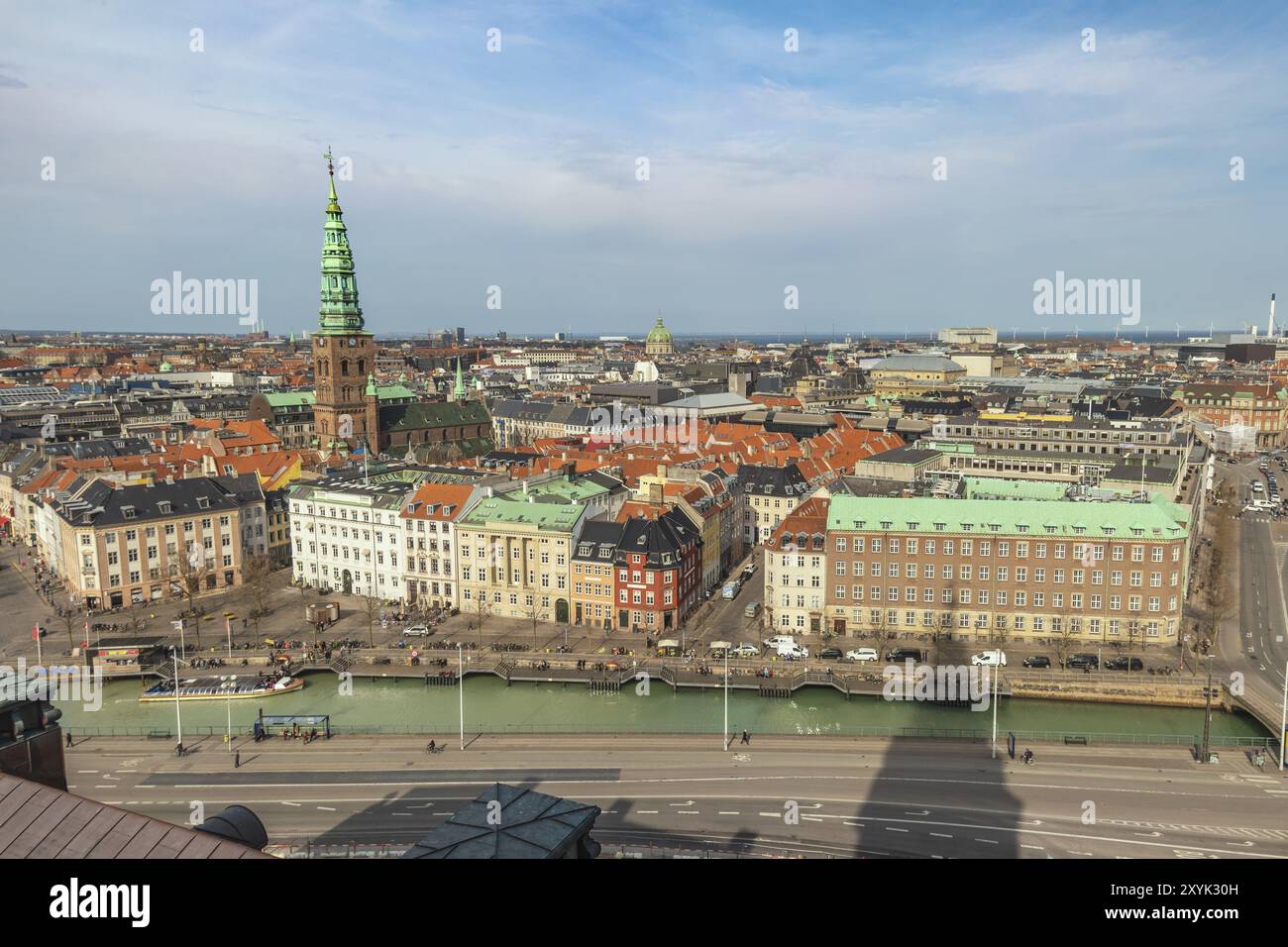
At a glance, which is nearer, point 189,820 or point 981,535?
point 189,820

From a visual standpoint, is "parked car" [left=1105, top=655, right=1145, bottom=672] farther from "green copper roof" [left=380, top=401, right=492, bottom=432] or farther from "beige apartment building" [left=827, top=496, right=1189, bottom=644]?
"green copper roof" [left=380, top=401, right=492, bottom=432]

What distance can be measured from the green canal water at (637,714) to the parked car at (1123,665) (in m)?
2.93

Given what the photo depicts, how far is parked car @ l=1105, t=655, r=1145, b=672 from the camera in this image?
5528 cm

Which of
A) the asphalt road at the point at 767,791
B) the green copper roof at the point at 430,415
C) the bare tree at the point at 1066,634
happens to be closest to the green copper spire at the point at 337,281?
the green copper roof at the point at 430,415

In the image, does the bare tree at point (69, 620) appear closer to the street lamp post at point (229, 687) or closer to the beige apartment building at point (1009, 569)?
the street lamp post at point (229, 687)

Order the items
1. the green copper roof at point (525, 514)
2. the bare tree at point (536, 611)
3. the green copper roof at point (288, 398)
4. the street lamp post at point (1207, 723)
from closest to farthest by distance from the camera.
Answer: the street lamp post at point (1207, 723), the green copper roof at point (525, 514), the bare tree at point (536, 611), the green copper roof at point (288, 398)

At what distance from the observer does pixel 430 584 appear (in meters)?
70.1

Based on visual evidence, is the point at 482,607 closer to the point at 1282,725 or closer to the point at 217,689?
the point at 217,689

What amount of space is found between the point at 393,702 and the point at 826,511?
1236 inches

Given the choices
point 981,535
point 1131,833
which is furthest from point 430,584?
point 1131,833

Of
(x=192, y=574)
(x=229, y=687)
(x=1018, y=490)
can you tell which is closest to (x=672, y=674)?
(x=229, y=687)

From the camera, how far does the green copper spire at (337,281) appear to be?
104m
